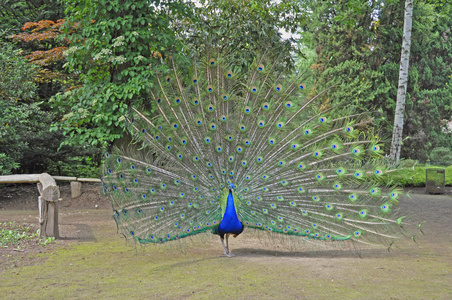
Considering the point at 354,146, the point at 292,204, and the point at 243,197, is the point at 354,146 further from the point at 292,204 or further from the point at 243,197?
the point at 243,197

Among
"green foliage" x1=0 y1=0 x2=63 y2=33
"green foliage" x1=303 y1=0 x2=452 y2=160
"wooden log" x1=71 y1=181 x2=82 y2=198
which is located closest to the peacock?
"wooden log" x1=71 y1=181 x2=82 y2=198

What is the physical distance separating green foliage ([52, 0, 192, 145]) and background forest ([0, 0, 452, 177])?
3 centimetres

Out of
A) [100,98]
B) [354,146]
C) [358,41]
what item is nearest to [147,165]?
[354,146]

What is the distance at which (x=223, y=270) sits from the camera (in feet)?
18.4

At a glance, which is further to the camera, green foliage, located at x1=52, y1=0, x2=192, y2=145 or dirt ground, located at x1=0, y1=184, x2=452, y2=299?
green foliage, located at x1=52, y1=0, x2=192, y2=145

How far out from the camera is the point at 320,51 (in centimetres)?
2305

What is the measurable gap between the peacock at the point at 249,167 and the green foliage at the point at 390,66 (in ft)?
50.3

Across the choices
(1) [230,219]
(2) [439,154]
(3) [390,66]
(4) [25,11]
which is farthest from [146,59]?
(2) [439,154]

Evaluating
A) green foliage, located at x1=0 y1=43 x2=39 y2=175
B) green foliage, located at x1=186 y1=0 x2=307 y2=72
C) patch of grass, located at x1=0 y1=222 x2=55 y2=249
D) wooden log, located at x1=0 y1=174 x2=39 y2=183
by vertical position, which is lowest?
patch of grass, located at x1=0 y1=222 x2=55 y2=249

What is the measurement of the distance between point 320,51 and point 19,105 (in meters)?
15.0

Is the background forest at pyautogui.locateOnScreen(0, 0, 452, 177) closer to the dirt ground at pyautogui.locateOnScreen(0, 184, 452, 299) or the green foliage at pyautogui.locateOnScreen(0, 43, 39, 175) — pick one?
the green foliage at pyautogui.locateOnScreen(0, 43, 39, 175)

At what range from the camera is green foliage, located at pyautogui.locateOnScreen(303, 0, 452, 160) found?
846 inches

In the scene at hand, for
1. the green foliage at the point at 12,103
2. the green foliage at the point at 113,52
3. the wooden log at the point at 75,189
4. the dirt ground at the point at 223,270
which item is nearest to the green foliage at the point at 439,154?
the dirt ground at the point at 223,270

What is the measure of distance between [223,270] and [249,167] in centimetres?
145
